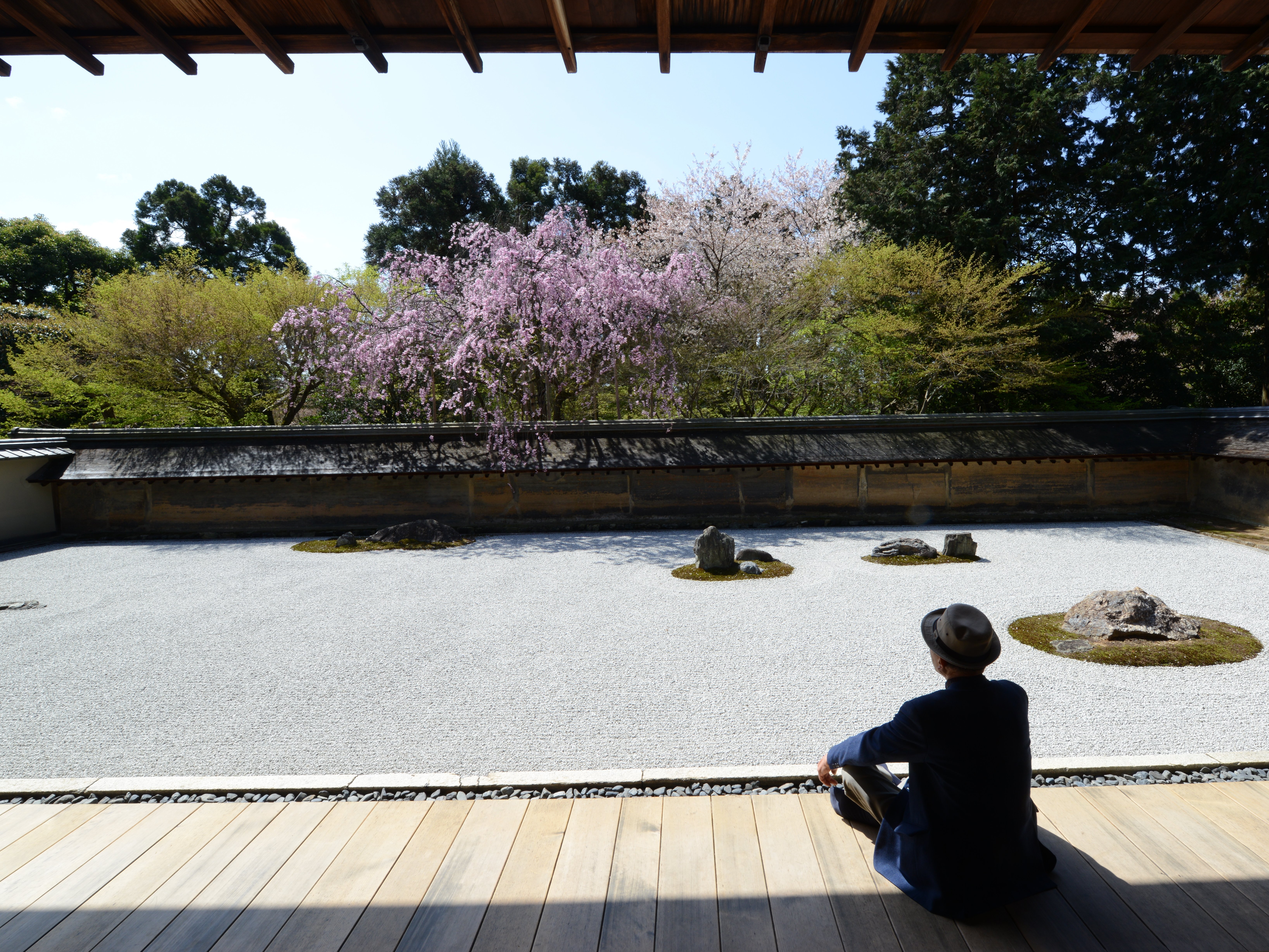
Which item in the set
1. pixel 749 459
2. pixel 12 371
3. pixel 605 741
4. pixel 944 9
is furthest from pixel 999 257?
pixel 12 371

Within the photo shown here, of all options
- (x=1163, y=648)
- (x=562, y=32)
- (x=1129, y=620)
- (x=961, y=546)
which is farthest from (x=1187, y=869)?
(x=961, y=546)

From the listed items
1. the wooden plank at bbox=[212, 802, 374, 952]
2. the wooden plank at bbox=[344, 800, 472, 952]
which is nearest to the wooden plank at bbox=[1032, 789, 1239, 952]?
the wooden plank at bbox=[344, 800, 472, 952]

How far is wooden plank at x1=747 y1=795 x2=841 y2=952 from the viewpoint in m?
2.33

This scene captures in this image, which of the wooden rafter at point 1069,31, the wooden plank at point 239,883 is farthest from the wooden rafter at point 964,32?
the wooden plank at point 239,883

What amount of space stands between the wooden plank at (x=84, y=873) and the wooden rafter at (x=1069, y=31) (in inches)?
199

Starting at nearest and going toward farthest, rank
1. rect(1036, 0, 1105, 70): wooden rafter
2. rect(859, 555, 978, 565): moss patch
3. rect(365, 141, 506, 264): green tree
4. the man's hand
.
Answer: the man's hand → rect(1036, 0, 1105, 70): wooden rafter → rect(859, 555, 978, 565): moss patch → rect(365, 141, 506, 264): green tree

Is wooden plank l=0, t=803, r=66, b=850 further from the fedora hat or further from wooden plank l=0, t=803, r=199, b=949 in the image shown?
the fedora hat

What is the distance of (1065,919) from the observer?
2.38 meters

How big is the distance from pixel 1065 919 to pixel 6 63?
5576 millimetres

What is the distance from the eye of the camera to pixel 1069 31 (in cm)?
298

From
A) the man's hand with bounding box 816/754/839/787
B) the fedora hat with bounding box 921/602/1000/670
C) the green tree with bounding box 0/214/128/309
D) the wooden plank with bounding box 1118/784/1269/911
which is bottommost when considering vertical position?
the wooden plank with bounding box 1118/784/1269/911

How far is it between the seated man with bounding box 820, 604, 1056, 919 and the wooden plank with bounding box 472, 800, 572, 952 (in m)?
1.31

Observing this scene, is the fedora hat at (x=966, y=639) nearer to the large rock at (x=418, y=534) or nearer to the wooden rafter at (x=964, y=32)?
the wooden rafter at (x=964, y=32)

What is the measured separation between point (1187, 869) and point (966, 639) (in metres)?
1.54
